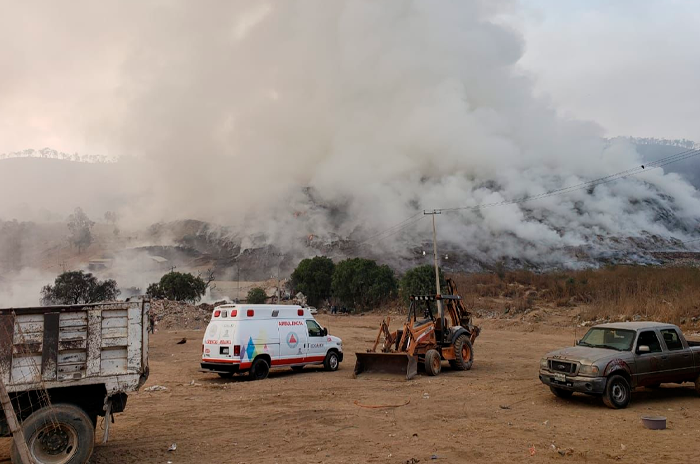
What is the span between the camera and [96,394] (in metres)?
7.28

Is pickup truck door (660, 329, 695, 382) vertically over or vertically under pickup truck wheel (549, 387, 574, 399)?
over

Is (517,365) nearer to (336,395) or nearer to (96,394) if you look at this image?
(336,395)

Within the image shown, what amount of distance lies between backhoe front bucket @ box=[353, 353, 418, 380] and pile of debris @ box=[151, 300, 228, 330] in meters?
31.5

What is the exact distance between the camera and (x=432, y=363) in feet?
50.0

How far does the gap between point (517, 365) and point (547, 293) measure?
28.9 meters

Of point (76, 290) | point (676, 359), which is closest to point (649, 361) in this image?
point (676, 359)

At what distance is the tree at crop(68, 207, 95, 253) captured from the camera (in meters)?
145

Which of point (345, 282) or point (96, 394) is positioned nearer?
point (96, 394)

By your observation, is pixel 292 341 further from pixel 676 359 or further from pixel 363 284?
pixel 363 284

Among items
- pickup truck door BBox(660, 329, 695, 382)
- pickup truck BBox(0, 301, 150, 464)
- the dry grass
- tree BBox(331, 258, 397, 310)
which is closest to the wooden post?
pickup truck BBox(0, 301, 150, 464)

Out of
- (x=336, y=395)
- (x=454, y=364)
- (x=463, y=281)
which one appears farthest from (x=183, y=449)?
(x=463, y=281)

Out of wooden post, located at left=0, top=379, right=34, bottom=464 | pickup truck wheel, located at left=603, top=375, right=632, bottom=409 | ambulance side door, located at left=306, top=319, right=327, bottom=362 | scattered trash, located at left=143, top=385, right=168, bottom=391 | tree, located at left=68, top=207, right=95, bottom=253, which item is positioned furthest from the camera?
tree, located at left=68, top=207, right=95, bottom=253

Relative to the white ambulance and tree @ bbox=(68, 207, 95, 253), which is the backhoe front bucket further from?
tree @ bbox=(68, 207, 95, 253)

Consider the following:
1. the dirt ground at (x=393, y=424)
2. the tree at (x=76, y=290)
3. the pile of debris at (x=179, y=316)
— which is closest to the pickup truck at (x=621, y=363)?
the dirt ground at (x=393, y=424)
